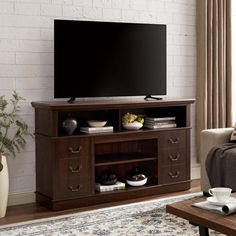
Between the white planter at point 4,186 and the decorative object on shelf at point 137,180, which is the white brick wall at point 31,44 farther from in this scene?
the decorative object on shelf at point 137,180

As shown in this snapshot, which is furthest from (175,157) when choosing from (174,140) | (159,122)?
(159,122)

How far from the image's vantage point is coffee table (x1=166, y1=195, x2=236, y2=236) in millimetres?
2512

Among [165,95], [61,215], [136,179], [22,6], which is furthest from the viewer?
[165,95]

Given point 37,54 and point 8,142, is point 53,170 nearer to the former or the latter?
point 8,142

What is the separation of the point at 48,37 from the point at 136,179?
150cm

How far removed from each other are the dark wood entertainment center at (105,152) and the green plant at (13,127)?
138 mm

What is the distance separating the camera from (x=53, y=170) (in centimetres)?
415

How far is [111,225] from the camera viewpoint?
12.3 feet

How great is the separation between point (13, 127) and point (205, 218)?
7.33 ft

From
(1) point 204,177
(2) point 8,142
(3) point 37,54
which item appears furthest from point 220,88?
(2) point 8,142

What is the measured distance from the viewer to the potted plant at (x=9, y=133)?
4.07m

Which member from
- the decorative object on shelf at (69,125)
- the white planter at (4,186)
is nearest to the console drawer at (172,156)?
the decorative object on shelf at (69,125)

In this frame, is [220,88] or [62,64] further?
[220,88]

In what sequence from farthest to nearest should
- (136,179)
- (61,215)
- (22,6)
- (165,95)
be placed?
(165,95)
(136,179)
(22,6)
(61,215)
